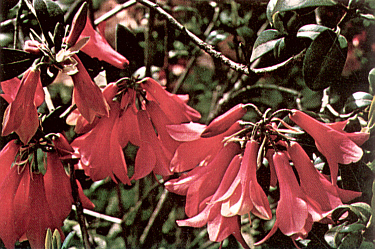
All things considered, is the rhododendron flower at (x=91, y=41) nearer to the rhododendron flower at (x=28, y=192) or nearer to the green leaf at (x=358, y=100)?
the rhododendron flower at (x=28, y=192)

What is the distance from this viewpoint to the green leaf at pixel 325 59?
758 millimetres

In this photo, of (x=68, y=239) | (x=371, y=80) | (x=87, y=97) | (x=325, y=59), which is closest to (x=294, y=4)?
(x=325, y=59)

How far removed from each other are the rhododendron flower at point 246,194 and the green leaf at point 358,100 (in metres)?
0.30

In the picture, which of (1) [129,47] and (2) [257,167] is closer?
(2) [257,167]

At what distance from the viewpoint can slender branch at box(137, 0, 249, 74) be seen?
79 cm

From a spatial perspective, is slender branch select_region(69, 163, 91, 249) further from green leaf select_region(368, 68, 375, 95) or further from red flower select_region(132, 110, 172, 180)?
green leaf select_region(368, 68, 375, 95)

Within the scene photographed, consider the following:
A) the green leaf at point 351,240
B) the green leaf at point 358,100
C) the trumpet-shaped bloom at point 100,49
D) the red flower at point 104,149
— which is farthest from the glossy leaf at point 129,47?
the green leaf at point 351,240

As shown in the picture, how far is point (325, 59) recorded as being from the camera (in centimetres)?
76

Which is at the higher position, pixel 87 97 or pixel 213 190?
pixel 87 97

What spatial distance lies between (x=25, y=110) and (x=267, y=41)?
516 millimetres

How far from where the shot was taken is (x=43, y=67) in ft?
2.31

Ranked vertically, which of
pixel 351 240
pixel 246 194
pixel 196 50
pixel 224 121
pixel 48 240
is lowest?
pixel 351 240

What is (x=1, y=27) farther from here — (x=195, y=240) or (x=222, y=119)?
(x=195, y=240)

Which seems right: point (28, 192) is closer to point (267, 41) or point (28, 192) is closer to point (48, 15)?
point (48, 15)
